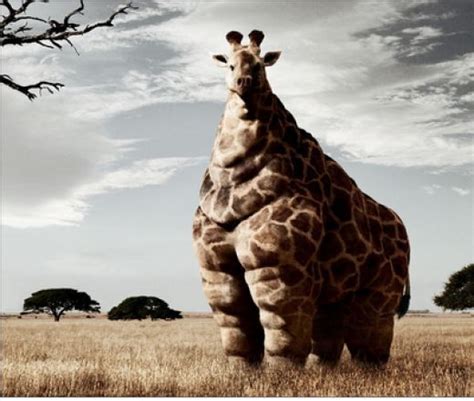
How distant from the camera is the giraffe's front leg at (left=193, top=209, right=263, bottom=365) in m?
7.46

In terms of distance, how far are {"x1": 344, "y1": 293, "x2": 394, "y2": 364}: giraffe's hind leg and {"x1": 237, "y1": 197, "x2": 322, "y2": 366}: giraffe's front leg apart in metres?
1.15

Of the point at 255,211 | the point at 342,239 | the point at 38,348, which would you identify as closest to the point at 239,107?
the point at 255,211

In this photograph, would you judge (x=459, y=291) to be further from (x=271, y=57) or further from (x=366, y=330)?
(x=271, y=57)

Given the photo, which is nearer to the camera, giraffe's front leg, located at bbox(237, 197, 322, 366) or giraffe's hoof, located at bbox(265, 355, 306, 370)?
giraffe's front leg, located at bbox(237, 197, 322, 366)

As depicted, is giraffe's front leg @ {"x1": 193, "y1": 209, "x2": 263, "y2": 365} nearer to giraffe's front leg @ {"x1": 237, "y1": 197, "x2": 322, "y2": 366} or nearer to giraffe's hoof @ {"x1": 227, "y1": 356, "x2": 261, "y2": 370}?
giraffe's hoof @ {"x1": 227, "y1": 356, "x2": 261, "y2": 370}

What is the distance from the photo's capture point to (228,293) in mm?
7551

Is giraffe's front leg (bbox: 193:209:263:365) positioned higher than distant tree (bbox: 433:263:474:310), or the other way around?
distant tree (bbox: 433:263:474:310)

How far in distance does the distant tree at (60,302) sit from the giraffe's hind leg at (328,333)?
106 ft

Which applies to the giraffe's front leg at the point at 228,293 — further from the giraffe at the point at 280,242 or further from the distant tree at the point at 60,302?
the distant tree at the point at 60,302

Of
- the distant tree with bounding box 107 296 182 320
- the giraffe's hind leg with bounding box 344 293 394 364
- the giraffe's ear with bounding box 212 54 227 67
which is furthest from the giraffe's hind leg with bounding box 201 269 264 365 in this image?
the distant tree with bounding box 107 296 182 320

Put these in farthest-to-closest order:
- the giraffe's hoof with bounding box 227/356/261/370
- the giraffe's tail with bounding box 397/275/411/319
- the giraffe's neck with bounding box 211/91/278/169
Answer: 1. the giraffe's tail with bounding box 397/275/411/319
2. the giraffe's hoof with bounding box 227/356/261/370
3. the giraffe's neck with bounding box 211/91/278/169

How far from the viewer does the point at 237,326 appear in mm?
7668

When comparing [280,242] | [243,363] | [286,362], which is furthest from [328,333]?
[280,242]

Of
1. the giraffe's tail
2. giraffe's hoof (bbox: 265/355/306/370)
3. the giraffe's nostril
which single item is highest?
the giraffe's nostril
